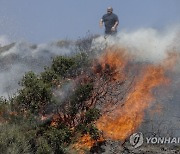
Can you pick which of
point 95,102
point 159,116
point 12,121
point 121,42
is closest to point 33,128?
point 12,121

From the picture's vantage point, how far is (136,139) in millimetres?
21172

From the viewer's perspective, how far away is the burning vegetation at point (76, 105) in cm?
1847

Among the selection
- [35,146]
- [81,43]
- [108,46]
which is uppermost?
[81,43]

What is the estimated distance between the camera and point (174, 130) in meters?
21.7

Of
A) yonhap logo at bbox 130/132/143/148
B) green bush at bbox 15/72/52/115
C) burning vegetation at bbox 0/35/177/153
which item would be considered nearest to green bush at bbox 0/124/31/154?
burning vegetation at bbox 0/35/177/153

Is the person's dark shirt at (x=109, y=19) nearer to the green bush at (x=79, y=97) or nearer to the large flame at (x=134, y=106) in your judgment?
the large flame at (x=134, y=106)

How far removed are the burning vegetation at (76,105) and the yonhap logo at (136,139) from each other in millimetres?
294

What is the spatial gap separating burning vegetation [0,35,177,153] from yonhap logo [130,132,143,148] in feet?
0.96

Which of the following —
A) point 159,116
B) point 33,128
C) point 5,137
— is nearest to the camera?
point 5,137

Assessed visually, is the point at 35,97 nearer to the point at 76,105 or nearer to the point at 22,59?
the point at 76,105

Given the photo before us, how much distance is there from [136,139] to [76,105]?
3615 mm

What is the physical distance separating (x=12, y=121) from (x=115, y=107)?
6074 millimetres

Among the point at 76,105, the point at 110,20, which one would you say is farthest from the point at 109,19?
the point at 76,105

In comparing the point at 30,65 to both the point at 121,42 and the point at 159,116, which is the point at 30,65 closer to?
the point at 121,42
